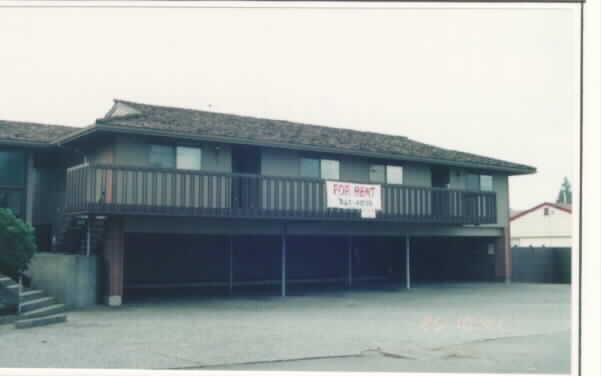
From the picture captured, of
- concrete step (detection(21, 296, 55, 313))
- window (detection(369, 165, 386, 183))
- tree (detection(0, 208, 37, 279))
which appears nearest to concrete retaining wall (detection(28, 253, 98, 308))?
concrete step (detection(21, 296, 55, 313))

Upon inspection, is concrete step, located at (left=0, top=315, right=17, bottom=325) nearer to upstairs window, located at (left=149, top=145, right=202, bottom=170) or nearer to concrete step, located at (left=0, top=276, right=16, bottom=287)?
concrete step, located at (left=0, top=276, right=16, bottom=287)

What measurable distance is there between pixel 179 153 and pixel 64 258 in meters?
4.31

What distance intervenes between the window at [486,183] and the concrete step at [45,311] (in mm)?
16757

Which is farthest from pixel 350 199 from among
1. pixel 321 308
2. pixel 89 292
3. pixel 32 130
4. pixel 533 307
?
pixel 32 130

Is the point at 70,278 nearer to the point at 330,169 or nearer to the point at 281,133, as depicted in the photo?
the point at 281,133

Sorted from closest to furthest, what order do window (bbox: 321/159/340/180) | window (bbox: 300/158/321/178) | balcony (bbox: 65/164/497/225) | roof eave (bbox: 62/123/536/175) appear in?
balcony (bbox: 65/164/497/225), roof eave (bbox: 62/123/536/175), window (bbox: 300/158/321/178), window (bbox: 321/159/340/180)

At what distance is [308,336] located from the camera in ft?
46.1

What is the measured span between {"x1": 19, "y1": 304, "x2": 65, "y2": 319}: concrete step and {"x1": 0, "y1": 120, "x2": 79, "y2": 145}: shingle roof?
6.49 m

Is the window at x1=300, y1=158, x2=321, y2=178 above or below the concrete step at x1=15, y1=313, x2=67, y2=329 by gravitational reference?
above

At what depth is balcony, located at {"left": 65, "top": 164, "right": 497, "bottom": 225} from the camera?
18750mm

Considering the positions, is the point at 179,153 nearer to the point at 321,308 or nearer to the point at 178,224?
the point at 178,224

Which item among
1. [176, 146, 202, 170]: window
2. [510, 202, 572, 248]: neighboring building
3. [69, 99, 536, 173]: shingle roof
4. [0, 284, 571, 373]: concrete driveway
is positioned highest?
[69, 99, 536, 173]: shingle roof

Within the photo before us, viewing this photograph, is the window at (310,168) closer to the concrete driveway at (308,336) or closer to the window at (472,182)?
the concrete driveway at (308,336)

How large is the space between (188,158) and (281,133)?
374cm
